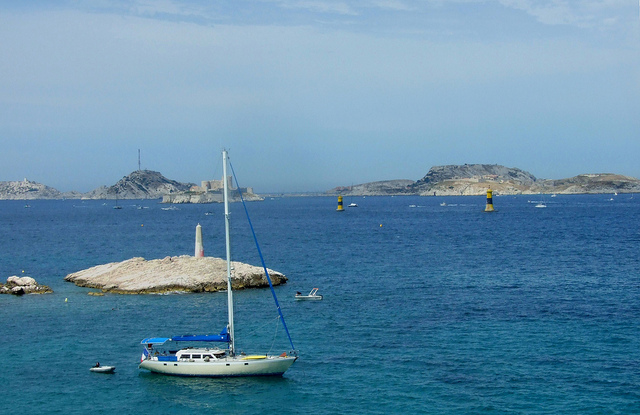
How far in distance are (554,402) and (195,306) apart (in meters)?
30.1

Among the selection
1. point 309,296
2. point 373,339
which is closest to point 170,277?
point 309,296

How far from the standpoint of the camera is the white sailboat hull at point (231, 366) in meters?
35.2

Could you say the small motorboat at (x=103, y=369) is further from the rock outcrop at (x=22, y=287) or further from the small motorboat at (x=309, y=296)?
the rock outcrop at (x=22, y=287)

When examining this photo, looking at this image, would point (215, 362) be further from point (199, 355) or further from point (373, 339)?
point (373, 339)

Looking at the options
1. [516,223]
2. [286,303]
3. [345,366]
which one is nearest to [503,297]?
[286,303]

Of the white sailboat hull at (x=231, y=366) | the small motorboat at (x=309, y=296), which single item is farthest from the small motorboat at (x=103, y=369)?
the small motorboat at (x=309, y=296)

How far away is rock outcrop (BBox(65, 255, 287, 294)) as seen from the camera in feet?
194

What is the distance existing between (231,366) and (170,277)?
26917 millimetres

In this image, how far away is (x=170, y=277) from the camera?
60500 mm

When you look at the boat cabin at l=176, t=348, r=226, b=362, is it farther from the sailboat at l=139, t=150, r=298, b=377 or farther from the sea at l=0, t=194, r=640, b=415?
the sea at l=0, t=194, r=640, b=415

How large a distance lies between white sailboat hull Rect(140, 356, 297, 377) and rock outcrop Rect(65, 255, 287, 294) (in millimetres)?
23072

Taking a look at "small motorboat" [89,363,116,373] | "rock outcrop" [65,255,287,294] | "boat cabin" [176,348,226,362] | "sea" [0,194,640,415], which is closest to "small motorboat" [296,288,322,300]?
"sea" [0,194,640,415]

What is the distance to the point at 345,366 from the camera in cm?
3722

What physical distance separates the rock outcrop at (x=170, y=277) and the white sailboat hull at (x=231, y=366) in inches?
908
